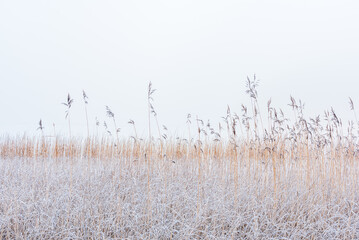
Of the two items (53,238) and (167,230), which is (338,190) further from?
(53,238)

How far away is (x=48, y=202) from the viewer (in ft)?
12.3

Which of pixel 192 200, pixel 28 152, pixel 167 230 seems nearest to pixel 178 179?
pixel 192 200

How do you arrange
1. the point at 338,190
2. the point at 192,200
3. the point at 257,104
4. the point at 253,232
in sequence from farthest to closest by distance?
the point at 338,190, the point at 257,104, the point at 192,200, the point at 253,232

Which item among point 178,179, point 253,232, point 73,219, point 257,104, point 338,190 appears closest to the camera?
point 253,232

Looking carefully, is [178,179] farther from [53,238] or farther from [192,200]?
[53,238]

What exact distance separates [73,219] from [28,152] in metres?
8.37

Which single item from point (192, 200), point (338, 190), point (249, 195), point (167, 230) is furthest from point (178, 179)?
point (338, 190)

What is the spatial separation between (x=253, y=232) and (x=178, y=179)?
1.88 meters

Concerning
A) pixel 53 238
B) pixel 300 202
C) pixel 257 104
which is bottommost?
pixel 53 238

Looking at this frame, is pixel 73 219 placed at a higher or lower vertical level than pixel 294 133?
lower

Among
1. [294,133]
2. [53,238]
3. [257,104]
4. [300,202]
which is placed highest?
[257,104]

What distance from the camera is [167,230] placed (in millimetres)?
3039

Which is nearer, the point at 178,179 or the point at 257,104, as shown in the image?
the point at 257,104

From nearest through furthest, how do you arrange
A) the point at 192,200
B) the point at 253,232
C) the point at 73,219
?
1. the point at 253,232
2. the point at 73,219
3. the point at 192,200
